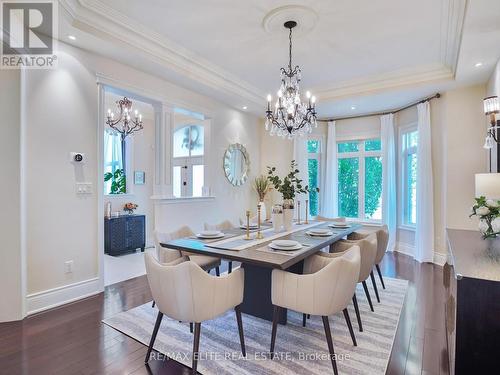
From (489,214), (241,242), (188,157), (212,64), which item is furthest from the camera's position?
(188,157)

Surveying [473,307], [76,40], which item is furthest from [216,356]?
[76,40]

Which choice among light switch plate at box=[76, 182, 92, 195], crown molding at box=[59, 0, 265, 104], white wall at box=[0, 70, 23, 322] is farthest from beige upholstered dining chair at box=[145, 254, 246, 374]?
crown molding at box=[59, 0, 265, 104]

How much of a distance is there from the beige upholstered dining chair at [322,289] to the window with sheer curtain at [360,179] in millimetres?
4442

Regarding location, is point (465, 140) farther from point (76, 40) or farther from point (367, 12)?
point (76, 40)

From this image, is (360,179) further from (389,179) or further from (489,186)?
(489,186)

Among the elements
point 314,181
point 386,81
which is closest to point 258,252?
point 386,81

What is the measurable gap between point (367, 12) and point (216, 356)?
11.3ft

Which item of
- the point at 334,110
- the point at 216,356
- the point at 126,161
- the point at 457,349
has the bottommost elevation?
the point at 216,356

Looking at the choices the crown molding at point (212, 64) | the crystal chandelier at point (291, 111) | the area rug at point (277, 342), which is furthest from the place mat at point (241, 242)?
the crown molding at point (212, 64)

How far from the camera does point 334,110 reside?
5.68 m

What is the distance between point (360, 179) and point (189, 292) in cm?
536

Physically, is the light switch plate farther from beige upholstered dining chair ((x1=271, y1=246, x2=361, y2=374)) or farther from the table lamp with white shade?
the table lamp with white shade

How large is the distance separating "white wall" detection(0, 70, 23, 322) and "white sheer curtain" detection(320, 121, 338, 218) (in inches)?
211

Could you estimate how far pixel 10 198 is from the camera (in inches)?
104
